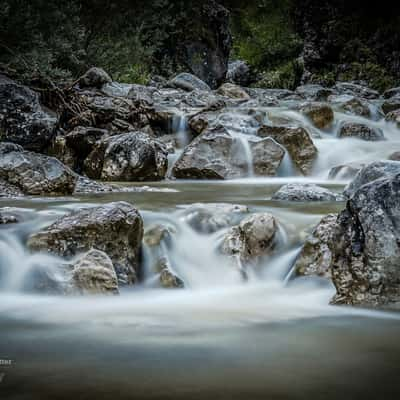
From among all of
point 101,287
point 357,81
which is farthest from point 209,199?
point 357,81

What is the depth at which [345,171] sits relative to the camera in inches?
302

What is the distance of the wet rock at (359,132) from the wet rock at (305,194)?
15.6ft

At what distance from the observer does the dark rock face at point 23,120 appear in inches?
315

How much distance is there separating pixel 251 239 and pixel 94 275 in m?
1.17

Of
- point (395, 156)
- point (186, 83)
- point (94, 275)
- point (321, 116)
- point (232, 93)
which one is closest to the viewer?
point (94, 275)

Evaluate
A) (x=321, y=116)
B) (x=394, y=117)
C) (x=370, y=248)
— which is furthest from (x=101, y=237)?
(x=394, y=117)

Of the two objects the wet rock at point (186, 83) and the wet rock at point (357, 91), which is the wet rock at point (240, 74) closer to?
the wet rock at point (357, 91)

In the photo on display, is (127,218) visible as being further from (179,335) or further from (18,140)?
(18,140)

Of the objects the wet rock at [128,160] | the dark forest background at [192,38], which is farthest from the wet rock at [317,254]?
the dark forest background at [192,38]

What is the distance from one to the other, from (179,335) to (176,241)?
1523 millimetres

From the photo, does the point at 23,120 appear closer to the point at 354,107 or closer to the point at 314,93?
the point at 354,107

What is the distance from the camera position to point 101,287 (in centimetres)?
310

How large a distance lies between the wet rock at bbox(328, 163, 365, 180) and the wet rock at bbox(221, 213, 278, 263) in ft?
13.6

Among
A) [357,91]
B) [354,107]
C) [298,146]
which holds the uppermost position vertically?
[357,91]
